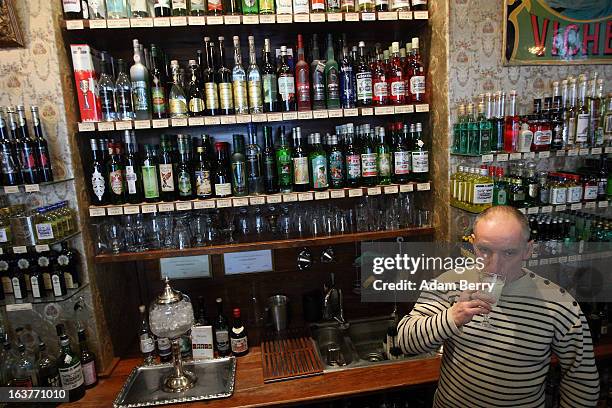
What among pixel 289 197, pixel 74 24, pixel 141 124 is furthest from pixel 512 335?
pixel 74 24

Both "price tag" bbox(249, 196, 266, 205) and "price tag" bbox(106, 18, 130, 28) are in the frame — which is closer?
"price tag" bbox(106, 18, 130, 28)

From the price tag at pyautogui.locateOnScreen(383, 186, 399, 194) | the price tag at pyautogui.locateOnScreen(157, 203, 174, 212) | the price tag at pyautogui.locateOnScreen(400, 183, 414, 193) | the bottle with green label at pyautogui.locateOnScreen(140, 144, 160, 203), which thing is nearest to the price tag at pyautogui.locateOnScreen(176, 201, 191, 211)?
the price tag at pyautogui.locateOnScreen(157, 203, 174, 212)

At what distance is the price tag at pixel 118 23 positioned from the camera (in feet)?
6.43

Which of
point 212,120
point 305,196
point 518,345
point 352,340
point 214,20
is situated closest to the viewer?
point 518,345

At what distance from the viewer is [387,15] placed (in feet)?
6.99

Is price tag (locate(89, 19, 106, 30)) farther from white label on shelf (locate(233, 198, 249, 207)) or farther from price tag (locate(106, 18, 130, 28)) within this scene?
white label on shelf (locate(233, 198, 249, 207))

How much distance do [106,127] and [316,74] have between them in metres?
1.15

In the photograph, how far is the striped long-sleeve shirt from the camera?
4.71 ft

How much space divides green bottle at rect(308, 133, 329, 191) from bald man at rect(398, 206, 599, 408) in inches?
37.8

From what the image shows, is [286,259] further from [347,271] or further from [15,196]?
[15,196]

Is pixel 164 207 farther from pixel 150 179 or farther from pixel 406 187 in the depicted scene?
pixel 406 187

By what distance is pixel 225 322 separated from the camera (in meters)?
2.37

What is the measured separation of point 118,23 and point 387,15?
138cm

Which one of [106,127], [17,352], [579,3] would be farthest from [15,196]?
[579,3]
